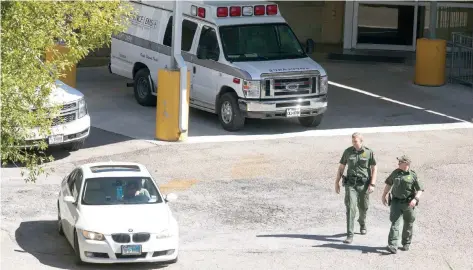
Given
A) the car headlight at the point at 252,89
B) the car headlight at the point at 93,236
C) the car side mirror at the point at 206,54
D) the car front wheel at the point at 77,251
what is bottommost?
the car front wheel at the point at 77,251

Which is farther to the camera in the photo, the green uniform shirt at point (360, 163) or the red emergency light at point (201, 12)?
the red emergency light at point (201, 12)

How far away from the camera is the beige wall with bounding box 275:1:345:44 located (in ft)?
109

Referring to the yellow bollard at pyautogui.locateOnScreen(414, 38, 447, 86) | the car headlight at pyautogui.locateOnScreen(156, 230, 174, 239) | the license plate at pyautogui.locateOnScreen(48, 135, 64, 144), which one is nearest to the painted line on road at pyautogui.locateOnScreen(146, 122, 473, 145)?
the license plate at pyautogui.locateOnScreen(48, 135, 64, 144)

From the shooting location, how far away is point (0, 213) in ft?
54.3

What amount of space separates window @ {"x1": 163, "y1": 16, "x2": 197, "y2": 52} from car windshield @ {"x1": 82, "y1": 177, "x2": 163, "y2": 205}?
8.21 meters

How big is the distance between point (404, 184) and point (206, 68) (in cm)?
881

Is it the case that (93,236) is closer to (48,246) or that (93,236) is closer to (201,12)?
(48,246)

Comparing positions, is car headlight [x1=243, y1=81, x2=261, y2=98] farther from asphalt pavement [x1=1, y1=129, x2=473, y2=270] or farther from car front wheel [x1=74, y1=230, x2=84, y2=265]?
car front wheel [x1=74, y1=230, x2=84, y2=265]

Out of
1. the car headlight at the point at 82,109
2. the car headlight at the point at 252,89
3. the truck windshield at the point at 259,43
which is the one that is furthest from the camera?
the truck windshield at the point at 259,43

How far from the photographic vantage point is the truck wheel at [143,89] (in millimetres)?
24094

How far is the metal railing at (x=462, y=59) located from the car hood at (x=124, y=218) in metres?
14.4

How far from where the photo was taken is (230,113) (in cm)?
2202

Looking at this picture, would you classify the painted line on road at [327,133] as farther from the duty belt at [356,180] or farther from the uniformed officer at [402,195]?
the uniformed officer at [402,195]

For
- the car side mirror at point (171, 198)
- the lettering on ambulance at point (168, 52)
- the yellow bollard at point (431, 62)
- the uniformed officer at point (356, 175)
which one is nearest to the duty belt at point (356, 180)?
the uniformed officer at point (356, 175)
